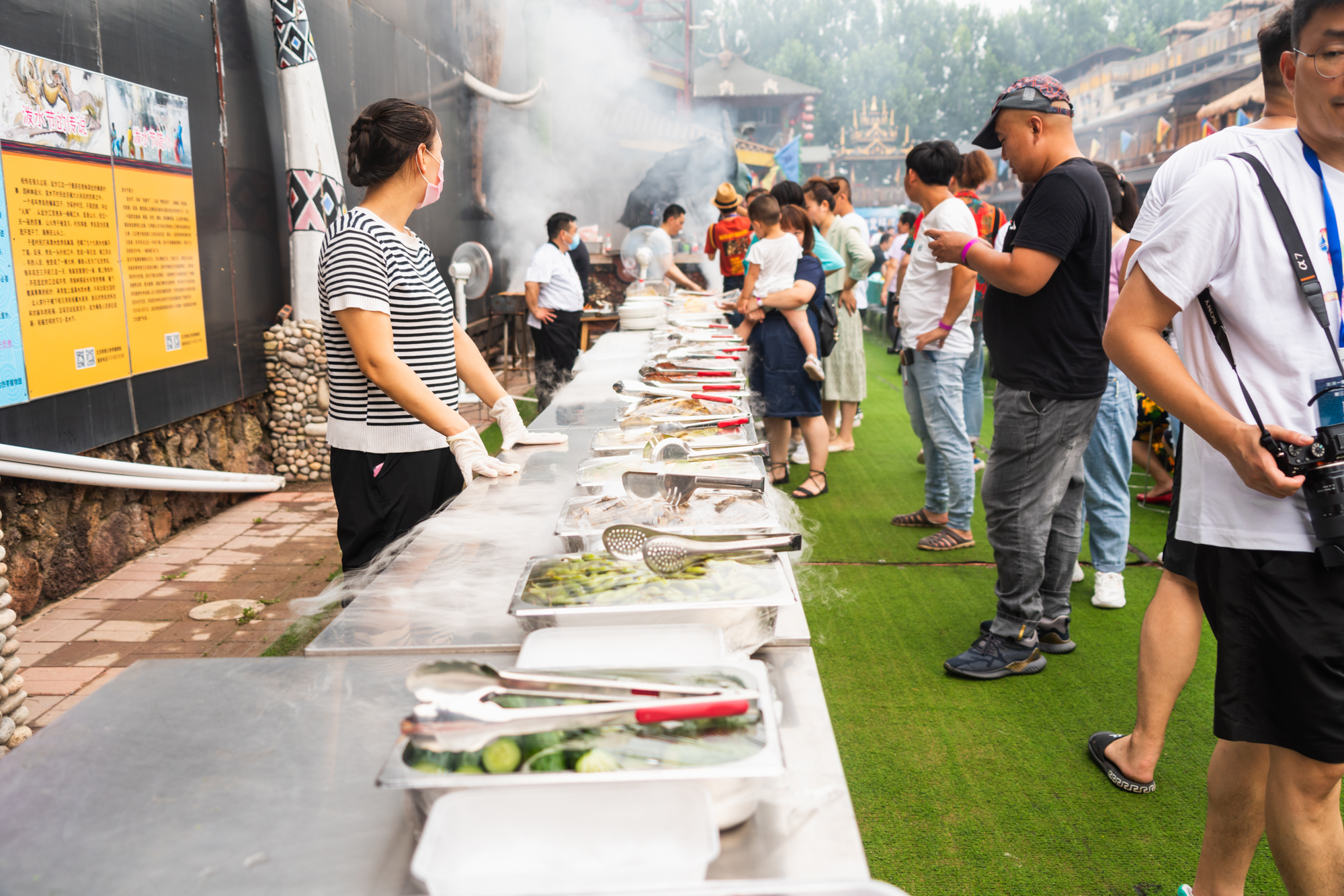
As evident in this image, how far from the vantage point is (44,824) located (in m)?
0.94

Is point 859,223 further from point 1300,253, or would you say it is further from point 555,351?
point 1300,253

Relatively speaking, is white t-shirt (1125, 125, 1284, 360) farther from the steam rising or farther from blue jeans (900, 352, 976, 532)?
the steam rising

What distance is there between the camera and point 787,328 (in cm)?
530

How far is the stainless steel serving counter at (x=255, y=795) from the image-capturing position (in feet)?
2.83

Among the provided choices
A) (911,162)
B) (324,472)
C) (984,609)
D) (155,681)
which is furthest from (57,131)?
(984,609)

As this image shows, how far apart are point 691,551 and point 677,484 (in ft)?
1.57

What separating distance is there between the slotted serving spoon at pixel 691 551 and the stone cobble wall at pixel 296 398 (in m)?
4.96

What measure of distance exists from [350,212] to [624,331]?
13.8ft

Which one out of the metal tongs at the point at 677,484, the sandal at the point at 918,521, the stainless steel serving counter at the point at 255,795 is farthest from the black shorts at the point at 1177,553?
the sandal at the point at 918,521

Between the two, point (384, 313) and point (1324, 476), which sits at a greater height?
point (384, 313)

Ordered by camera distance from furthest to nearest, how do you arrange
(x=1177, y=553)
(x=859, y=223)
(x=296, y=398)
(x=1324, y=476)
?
1. (x=859, y=223)
2. (x=296, y=398)
3. (x=1177, y=553)
4. (x=1324, y=476)

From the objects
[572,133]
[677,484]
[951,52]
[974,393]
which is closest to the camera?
[677,484]

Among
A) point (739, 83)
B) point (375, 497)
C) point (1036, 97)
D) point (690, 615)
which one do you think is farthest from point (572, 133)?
point (739, 83)

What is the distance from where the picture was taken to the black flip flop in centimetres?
247
